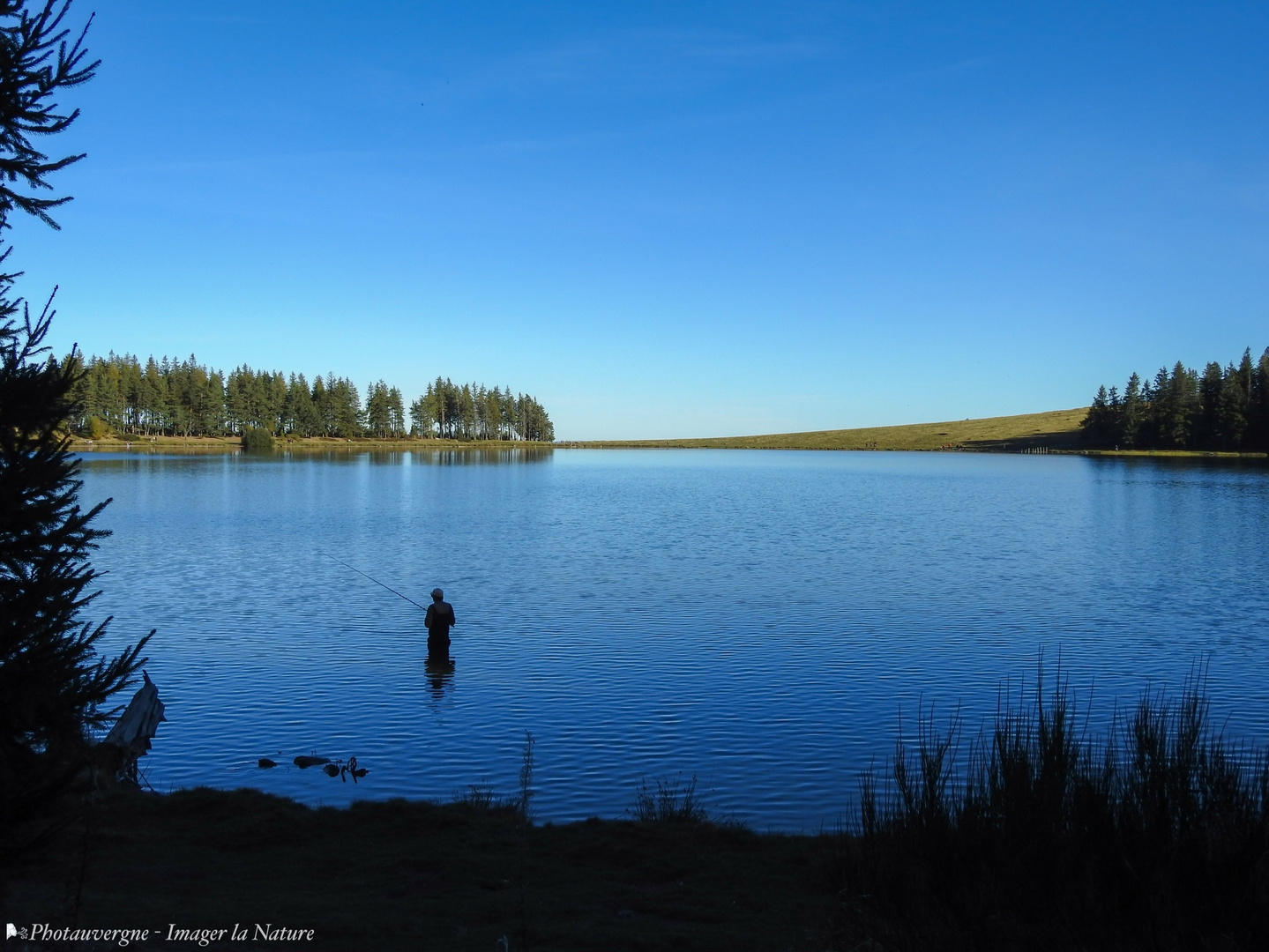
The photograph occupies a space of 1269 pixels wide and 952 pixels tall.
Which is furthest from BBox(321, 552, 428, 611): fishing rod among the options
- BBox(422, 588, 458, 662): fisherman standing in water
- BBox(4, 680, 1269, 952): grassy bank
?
BBox(4, 680, 1269, 952): grassy bank

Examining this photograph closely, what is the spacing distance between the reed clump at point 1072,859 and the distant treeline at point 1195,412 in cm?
14246

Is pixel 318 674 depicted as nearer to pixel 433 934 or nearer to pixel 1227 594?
pixel 433 934

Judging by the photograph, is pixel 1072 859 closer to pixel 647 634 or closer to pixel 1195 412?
pixel 647 634

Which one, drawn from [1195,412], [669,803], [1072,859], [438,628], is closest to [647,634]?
[438,628]

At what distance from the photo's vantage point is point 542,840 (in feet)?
33.0

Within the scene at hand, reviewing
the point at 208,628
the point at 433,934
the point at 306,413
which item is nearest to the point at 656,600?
the point at 208,628

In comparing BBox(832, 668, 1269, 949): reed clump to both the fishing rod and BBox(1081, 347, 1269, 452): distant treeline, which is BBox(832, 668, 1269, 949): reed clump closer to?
the fishing rod

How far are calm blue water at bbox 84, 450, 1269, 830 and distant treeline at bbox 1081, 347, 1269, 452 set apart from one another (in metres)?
87.1

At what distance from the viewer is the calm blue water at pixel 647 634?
14.6 meters

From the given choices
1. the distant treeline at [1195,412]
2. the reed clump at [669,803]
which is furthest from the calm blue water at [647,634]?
the distant treeline at [1195,412]

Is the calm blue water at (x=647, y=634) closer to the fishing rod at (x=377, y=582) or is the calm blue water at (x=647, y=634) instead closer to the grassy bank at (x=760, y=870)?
the fishing rod at (x=377, y=582)

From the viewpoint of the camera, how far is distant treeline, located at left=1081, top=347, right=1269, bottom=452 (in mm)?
128875

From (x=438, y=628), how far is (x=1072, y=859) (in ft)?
52.6

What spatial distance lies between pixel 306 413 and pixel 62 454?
634 ft
